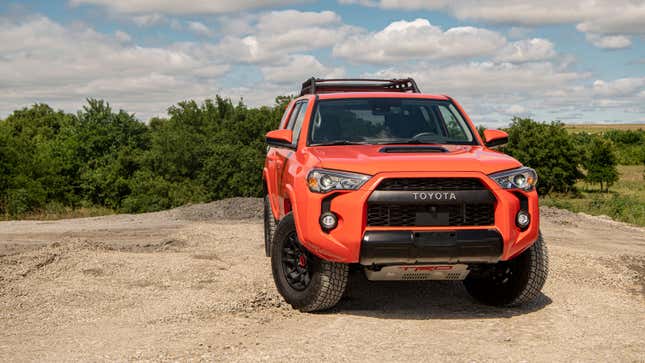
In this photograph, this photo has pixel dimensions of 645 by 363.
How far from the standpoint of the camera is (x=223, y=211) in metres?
17.9

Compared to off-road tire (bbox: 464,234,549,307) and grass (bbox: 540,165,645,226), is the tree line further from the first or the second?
off-road tire (bbox: 464,234,549,307)

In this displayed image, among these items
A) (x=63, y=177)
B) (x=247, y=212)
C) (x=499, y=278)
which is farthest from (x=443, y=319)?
(x=63, y=177)

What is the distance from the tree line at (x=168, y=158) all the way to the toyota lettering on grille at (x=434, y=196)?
133 feet

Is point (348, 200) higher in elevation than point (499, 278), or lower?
higher

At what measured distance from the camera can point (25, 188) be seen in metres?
51.6

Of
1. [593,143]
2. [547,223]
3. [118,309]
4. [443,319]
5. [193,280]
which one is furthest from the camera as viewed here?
[593,143]

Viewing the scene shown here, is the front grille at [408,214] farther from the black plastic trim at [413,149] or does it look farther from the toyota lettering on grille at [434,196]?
the black plastic trim at [413,149]

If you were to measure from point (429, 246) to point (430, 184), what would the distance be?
51cm

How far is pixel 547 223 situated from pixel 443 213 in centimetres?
1103

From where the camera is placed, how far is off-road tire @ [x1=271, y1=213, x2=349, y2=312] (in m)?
5.95

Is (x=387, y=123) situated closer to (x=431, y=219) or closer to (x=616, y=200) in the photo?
(x=431, y=219)

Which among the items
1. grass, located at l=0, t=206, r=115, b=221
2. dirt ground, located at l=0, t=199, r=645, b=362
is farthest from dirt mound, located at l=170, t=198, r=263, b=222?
grass, located at l=0, t=206, r=115, b=221

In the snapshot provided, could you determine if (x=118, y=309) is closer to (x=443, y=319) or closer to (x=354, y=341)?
(x=354, y=341)

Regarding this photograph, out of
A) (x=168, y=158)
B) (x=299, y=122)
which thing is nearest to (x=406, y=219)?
(x=299, y=122)
